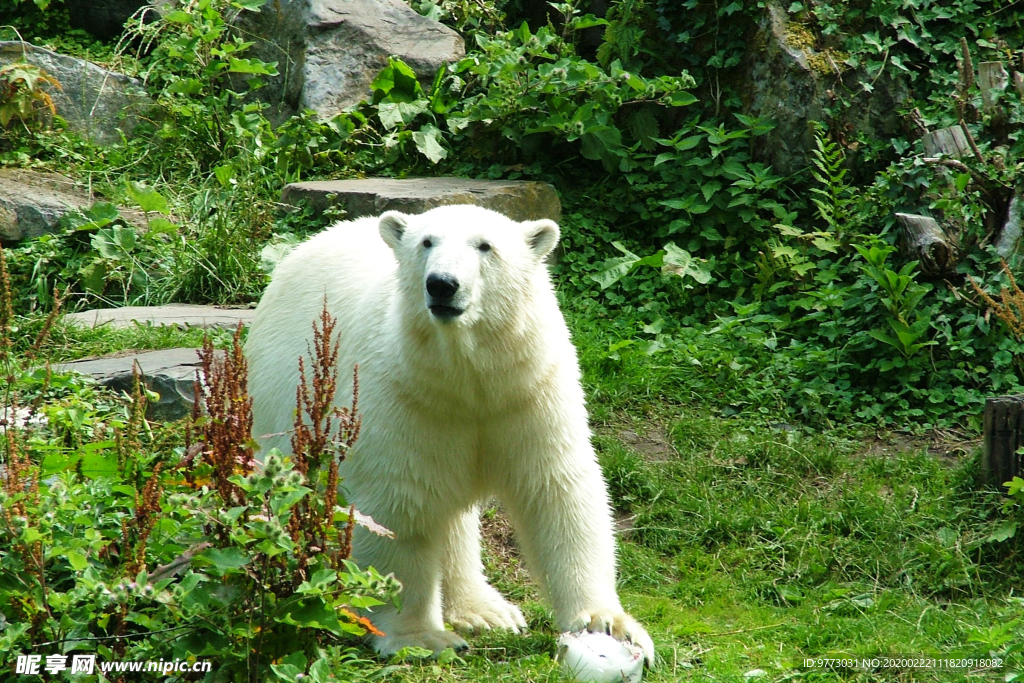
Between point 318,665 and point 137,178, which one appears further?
point 137,178

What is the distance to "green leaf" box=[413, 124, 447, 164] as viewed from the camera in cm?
745

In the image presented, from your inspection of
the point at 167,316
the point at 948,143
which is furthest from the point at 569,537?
the point at 948,143

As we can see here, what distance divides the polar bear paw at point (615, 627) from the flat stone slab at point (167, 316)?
3.07 metres

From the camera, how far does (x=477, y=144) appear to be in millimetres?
7445

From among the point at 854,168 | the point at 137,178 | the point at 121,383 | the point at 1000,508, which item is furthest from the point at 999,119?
the point at 137,178

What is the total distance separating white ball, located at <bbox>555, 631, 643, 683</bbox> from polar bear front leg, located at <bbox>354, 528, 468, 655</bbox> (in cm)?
48

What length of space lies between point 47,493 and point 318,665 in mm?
1169

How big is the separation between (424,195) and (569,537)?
3332 mm

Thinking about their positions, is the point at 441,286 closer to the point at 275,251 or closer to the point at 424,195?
the point at 424,195

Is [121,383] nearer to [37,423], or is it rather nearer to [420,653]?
[37,423]

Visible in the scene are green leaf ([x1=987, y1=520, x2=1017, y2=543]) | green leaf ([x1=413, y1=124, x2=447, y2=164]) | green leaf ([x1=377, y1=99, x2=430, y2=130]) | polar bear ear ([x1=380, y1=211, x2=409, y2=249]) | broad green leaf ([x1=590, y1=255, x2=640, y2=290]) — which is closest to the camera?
polar bear ear ([x1=380, y1=211, x2=409, y2=249])

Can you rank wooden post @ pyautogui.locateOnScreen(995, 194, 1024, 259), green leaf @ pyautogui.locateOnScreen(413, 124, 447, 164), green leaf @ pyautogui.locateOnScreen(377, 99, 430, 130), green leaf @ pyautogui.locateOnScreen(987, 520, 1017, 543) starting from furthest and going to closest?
green leaf @ pyautogui.locateOnScreen(377, 99, 430, 130) < green leaf @ pyautogui.locateOnScreen(413, 124, 447, 164) < wooden post @ pyautogui.locateOnScreen(995, 194, 1024, 259) < green leaf @ pyautogui.locateOnScreen(987, 520, 1017, 543)

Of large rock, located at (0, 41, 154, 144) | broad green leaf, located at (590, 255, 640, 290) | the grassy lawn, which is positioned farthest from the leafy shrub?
large rock, located at (0, 41, 154, 144)

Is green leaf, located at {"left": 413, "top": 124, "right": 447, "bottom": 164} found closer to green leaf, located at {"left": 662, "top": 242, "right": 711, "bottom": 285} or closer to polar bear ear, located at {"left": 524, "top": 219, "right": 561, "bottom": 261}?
green leaf, located at {"left": 662, "top": 242, "right": 711, "bottom": 285}
